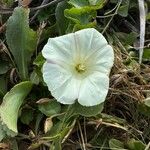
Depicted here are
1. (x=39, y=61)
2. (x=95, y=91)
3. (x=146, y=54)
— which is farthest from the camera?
(x=146, y=54)

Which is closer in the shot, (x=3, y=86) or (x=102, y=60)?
(x=102, y=60)

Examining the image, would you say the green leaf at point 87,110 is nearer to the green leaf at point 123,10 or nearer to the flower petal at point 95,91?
the flower petal at point 95,91

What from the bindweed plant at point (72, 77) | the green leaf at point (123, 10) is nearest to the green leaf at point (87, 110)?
the bindweed plant at point (72, 77)

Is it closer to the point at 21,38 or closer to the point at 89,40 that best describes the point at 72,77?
the point at 89,40

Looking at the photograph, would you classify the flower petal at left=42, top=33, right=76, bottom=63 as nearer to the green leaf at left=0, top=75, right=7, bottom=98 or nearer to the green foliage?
the green foliage

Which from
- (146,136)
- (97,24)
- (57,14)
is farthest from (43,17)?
(146,136)

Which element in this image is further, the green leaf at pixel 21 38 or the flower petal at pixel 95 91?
the green leaf at pixel 21 38

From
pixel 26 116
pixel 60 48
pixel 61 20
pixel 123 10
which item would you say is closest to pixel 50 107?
pixel 26 116
